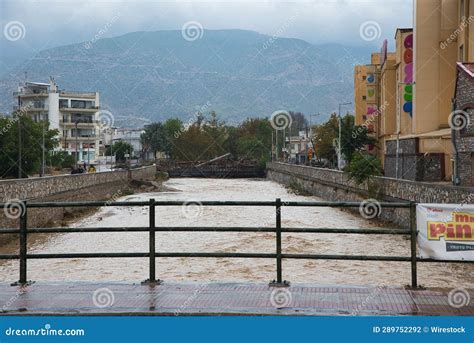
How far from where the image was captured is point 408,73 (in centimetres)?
5122

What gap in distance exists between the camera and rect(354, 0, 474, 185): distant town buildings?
29250 millimetres

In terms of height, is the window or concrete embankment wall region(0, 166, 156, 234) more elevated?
the window

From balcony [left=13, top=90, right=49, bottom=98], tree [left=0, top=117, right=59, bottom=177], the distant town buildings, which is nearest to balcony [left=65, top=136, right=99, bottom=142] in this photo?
balcony [left=13, top=90, right=49, bottom=98]

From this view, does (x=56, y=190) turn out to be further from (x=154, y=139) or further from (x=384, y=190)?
(x=154, y=139)

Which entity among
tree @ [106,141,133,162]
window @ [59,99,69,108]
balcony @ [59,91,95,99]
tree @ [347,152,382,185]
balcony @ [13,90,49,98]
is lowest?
tree @ [347,152,382,185]

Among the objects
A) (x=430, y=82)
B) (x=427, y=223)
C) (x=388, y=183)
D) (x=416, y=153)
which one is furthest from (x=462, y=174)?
(x=427, y=223)

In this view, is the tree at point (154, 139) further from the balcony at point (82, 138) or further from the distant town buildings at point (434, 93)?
the distant town buildings at point (434, 93)

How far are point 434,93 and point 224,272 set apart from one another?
98.8 ft

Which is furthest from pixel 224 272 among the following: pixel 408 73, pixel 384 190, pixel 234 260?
pixel 408 73

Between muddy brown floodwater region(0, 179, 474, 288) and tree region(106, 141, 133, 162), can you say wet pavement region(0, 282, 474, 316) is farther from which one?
tree region(106, 141, 133, 162)

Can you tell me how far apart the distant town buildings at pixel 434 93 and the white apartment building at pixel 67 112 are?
6236cm

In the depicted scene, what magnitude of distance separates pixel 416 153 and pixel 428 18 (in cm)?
1163

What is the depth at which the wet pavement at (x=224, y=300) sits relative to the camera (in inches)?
277

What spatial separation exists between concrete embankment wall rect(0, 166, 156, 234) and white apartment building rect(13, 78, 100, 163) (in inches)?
1886
